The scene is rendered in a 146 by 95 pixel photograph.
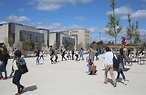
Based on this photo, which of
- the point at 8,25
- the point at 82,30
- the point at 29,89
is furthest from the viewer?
the point at 82,30

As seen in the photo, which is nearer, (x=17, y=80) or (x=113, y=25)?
(x=17, y=80)

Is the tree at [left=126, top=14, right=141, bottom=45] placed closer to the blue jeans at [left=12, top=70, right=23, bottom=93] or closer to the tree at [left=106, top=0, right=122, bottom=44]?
the tree at [left=106, top=0, right=122, bottom=44]

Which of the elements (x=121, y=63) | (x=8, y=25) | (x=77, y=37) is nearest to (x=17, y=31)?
(x=8, y=25)

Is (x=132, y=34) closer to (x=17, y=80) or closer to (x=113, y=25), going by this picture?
(x=113, y=25)

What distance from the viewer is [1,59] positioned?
9852 mm

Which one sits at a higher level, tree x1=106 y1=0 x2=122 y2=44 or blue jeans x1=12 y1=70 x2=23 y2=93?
tree x1=106 y1=0 x2=122 y2=44

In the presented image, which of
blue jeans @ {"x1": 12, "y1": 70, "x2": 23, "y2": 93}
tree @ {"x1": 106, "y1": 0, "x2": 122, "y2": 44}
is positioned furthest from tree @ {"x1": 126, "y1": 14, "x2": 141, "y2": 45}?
blue jeans @ {"x1": 12, "y1": 70, "x2": 23, "y2": 93}

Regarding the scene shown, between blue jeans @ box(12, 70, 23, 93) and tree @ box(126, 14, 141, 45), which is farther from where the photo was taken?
tree @ box(126, 14, 141, 45)

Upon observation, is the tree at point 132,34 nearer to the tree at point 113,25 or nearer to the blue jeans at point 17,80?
the tree at point 113,25

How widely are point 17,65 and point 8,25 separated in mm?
80521

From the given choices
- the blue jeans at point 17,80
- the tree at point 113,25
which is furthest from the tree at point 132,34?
the blue jeans at point 17,80

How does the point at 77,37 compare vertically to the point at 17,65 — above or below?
above

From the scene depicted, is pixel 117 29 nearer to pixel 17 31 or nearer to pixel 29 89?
pixel 29 89

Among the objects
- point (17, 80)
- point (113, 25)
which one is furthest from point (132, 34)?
point (17, 80)
